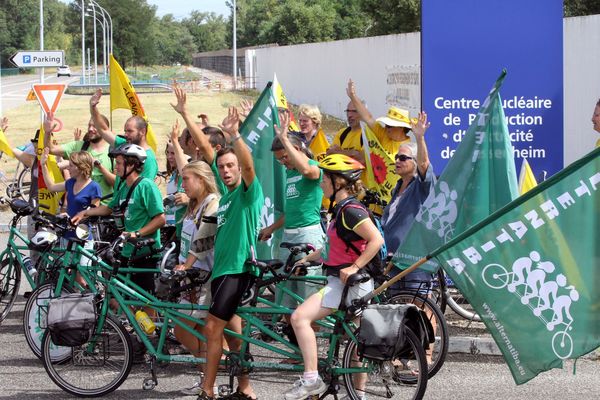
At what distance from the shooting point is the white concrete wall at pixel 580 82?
15.7 metres

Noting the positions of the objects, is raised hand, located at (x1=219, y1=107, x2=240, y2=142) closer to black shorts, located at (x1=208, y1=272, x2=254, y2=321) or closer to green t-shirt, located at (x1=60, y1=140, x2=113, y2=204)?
black shorts, located at (x1=208, y1=272, x2=254, y2=321)

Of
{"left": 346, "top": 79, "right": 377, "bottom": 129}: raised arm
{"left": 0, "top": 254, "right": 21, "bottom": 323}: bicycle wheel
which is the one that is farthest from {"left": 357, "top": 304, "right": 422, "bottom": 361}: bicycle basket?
{"left": 0, "top": 254, "right": 21, "bottom": 323}: bicycle wheel

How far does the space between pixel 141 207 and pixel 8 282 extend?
1694 millimetres

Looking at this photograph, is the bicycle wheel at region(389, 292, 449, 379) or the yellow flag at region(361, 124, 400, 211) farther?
the yellow flag at region(361, 124, 400, 211)

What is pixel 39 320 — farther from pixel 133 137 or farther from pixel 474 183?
pixel 474 183

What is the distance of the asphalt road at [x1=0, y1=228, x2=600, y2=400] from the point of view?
689cm

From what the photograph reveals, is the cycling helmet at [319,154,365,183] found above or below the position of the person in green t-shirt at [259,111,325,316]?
above

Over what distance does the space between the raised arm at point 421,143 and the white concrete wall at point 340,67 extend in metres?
12.5

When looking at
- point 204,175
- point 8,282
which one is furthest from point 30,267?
point 204,175

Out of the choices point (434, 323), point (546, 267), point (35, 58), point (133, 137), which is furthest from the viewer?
point (35, 58)

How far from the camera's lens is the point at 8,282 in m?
8.70

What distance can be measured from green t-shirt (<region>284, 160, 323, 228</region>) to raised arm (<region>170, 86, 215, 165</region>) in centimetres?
75

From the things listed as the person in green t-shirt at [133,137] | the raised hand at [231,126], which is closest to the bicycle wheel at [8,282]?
the person in green t-shirt at [133,137]

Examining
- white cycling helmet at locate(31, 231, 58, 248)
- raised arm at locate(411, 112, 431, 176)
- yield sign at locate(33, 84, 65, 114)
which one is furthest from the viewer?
yield sign at locate(33, 84, 65, 114)
